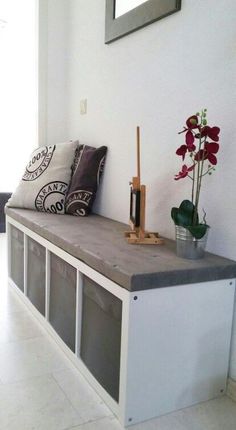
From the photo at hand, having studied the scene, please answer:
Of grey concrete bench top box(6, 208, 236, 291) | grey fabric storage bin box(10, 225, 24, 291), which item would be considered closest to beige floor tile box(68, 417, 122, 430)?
grey concrete bench top box(6, 208, 236, 291)

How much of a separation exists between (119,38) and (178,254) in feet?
3.96

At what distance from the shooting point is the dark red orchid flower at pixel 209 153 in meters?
1.15

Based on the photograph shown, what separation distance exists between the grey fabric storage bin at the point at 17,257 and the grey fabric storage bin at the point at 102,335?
2.61 feet

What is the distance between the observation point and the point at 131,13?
1688mm

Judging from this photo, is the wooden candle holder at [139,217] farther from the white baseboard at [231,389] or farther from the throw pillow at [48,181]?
the throw pillow at [48,181]

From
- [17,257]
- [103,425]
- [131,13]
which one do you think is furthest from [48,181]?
[103,425]

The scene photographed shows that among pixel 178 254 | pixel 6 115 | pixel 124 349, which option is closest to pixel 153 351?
pixel 124 349

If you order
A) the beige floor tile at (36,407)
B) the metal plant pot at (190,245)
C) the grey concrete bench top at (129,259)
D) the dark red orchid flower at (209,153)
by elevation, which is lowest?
the beige floor tile at (36,407)

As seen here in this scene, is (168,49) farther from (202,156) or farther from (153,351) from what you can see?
(153,351)

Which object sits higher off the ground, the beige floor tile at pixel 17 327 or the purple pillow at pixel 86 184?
the purple pillow at pixel 86 184

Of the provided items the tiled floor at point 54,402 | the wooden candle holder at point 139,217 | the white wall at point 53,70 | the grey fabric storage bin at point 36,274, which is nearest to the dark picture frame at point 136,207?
the wooden candle holder at point 139,217

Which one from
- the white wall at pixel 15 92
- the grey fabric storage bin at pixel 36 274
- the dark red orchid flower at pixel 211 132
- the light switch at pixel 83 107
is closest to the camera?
the dark red orchid flower at pixel 211 132

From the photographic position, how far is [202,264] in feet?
3.69

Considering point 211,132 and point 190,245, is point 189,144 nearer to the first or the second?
point 211,132
